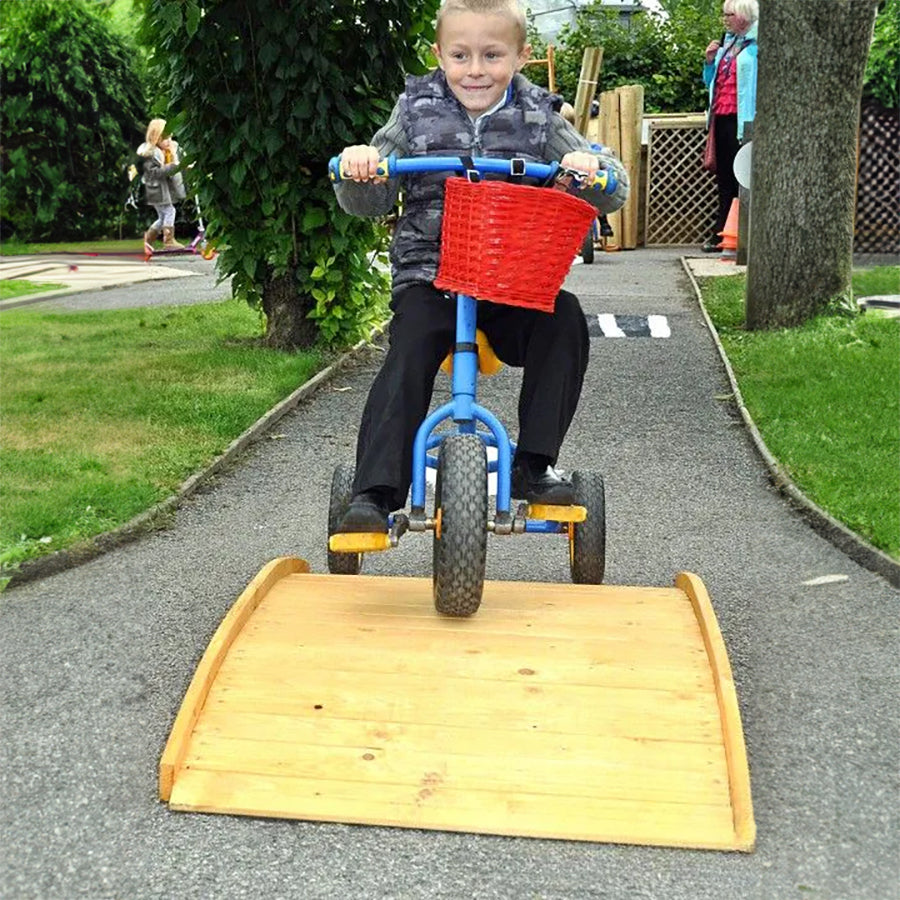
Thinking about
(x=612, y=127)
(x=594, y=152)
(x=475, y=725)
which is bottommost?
(x=475, y=725)

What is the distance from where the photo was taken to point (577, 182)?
13.6ft

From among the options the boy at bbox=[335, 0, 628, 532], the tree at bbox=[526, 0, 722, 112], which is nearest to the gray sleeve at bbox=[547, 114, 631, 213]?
the boy at bbox=[335, 0, 628, 532]

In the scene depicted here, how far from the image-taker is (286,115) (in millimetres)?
9070

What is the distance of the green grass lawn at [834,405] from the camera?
241 inches

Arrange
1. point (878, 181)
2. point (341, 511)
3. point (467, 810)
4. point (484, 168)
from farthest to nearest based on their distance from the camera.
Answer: point (878, 181) → point (341, 511) → point (484, 168) → point (467, 810)

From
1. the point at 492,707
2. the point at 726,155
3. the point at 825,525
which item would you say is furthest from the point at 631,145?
the point at 492,707

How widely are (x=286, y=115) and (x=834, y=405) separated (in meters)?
4.09

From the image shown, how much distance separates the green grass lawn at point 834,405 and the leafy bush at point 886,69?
5287 millimetres

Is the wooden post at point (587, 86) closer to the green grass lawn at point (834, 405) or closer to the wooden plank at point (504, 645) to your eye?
the green grass lawn at point (834, 405)

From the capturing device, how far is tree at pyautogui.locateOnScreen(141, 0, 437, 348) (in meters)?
8.85

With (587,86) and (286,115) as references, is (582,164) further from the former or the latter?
(587,86)

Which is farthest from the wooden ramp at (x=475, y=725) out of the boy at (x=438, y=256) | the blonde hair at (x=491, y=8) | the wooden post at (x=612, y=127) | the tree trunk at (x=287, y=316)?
the wooden post at (x=612, y=127)

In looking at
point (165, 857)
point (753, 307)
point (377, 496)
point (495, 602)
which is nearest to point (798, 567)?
point (495, 602)

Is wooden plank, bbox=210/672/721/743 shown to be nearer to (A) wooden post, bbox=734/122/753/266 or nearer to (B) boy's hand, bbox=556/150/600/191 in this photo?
(B) boy's hand, bbox=556/150/600/191
